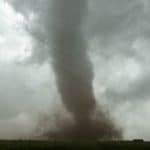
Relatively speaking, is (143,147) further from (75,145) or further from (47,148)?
(47,148)

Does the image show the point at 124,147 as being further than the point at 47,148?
Yes

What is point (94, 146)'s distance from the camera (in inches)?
5217

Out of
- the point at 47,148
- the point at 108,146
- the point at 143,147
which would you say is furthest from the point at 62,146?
the point at 143,147

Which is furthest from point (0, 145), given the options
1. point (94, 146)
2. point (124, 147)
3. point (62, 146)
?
point (124, 147)

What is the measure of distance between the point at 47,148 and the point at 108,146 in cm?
1800

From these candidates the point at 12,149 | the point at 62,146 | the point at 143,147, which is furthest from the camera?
the point at 143,147

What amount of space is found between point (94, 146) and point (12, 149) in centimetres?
2385

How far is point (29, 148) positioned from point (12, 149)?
4980 millimetres

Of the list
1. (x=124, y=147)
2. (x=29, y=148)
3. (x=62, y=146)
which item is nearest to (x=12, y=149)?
(x=29, y=148)

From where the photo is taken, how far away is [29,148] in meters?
123

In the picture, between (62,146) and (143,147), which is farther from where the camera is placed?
(143,147)

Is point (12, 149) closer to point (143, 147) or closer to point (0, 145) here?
point (0, 145)

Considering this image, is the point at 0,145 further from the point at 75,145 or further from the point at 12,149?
the point at 75,145

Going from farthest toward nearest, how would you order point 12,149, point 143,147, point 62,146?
1. point 143,147
2. point 62,146
3. point 12,149
